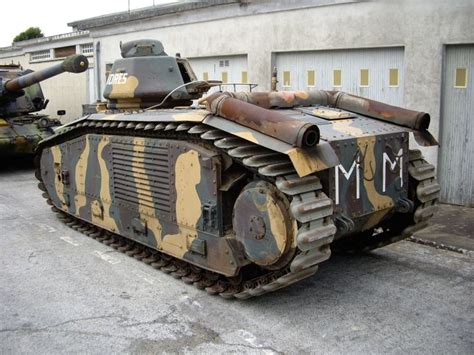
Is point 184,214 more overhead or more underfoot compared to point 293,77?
more underfoot

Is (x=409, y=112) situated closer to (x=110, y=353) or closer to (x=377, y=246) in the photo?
(x=377, y=246)

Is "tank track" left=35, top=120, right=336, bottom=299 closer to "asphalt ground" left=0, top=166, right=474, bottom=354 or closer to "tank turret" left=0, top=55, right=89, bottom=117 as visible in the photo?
"asphalt ground" left=0, top=166, right=474, bottom=354

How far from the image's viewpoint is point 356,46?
10531mm

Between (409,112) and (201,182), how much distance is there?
7.81 ft

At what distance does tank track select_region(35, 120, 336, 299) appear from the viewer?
5.06 m

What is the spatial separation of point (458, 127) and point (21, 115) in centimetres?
1047

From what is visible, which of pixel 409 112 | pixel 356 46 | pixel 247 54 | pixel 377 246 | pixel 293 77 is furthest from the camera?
pixel 247 54

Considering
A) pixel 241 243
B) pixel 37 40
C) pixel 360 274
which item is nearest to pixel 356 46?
pixel 360 274

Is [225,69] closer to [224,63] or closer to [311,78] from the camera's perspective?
[224,63]

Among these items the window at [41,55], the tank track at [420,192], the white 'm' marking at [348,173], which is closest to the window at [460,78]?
the tank track at [420,192]

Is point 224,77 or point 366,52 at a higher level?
point 366,52

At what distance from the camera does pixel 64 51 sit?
2364 centimetres

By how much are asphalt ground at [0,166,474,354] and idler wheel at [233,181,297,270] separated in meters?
0.59

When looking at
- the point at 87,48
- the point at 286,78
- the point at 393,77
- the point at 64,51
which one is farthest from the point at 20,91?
the point at 64,51
